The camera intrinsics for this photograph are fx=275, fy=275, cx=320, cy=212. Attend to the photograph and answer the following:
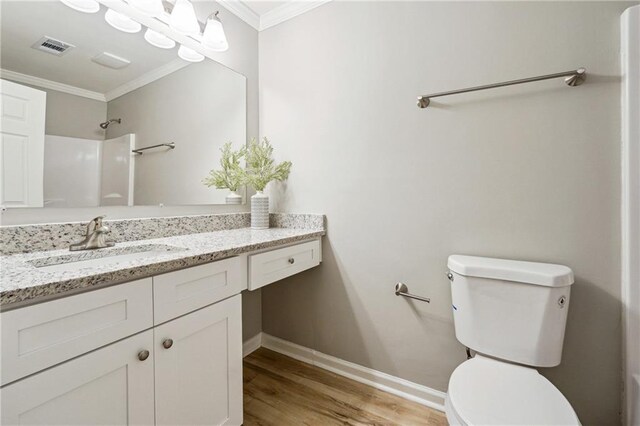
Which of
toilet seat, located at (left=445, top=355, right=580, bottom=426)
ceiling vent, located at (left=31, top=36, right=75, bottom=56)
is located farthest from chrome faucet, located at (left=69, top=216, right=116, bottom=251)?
toilet seat, located at (left=445, top=355, right=580, bottom=426)

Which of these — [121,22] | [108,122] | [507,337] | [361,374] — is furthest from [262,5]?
[361,374]

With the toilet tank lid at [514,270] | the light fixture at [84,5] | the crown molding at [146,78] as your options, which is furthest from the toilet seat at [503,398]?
the light fixture at [84,5]

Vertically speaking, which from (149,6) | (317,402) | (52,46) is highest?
(149,6)

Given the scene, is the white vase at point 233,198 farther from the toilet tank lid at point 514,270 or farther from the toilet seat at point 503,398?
the toilet seat at point 503,398

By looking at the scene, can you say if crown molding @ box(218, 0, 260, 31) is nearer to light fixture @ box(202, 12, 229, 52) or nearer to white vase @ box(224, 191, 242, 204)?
light fixture @ box(202, 12, 229, 52)

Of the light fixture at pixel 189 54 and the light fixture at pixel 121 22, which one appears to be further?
the light fixture at pixel 189 54

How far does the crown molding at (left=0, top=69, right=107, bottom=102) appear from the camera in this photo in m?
0.99

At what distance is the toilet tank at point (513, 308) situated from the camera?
3.28 feet

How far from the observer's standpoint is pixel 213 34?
156 cm

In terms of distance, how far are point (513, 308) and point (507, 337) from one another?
0.12 metres

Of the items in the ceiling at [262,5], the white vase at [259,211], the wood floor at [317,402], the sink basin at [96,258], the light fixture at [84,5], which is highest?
the ceiling at [262,5]

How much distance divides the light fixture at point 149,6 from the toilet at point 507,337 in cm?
181

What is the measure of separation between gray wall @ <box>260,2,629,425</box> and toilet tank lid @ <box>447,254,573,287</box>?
93 millimetres

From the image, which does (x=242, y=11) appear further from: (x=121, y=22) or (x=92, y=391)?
(x=92, y=391)
